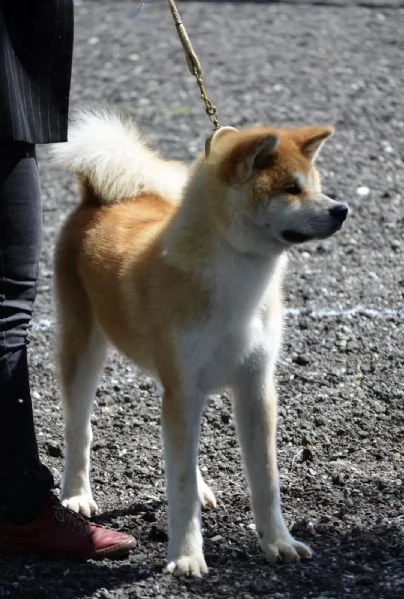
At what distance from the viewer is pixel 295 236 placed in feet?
10.8

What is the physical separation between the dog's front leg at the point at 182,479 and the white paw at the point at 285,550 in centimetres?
22

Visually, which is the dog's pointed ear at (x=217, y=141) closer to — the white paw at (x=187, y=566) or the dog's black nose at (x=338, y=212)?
the dog's black nose at (x=338, y=212)

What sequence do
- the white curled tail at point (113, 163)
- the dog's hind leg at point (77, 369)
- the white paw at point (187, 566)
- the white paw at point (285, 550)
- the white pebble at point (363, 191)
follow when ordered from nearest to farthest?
the white paw at point (187, 566), the white paw at point (285, 550), the dog's hind leg at point (77, 369), the white curled tail at point (113, 163), the white pebble at point (363, 191)

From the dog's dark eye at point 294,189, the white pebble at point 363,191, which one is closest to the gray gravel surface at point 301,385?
the white pebble at point 363,191

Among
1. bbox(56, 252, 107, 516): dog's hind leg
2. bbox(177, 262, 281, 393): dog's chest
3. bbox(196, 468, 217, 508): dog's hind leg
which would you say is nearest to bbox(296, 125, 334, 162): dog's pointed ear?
bbox(177, 262, 281, 393): dog's chest

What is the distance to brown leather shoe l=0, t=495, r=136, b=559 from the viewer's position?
11.6 ft

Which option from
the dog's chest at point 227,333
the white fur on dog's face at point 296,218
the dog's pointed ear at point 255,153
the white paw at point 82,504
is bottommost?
the white paw at point 82,504

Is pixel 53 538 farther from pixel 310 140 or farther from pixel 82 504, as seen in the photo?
pixel 310 140

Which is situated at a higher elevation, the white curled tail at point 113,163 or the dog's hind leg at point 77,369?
the white curled tail at point 113,163

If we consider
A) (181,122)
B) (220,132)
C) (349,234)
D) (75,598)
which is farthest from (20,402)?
(181,122)

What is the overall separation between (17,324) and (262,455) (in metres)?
0.89

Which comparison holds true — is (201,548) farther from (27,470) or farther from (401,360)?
(401,360)

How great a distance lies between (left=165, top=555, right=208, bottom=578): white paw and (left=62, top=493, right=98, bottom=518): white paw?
629 mm

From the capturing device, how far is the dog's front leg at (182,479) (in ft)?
11.3
